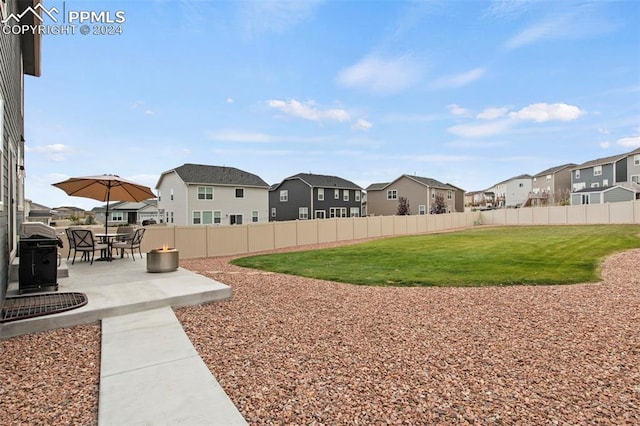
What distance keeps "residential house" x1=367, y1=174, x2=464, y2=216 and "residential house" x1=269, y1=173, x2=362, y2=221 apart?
14.7 feet

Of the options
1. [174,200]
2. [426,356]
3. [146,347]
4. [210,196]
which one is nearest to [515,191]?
[210,196]

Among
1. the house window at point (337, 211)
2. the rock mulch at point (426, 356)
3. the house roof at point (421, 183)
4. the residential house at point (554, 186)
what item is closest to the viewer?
the rock mulch at point (426, 356)

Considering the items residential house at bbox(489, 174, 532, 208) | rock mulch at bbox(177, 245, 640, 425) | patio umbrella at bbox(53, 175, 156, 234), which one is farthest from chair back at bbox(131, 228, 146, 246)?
residential house at bbox(489, 174, 532, 208)

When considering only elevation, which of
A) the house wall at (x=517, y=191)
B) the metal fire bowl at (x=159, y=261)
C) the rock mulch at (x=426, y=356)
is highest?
the house wall at (x=517, y=191)

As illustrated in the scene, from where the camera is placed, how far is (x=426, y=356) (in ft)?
12.0

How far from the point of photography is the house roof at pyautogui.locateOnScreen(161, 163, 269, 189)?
29.7m

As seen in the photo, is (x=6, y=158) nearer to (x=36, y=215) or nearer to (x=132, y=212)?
(x=36, y=215)

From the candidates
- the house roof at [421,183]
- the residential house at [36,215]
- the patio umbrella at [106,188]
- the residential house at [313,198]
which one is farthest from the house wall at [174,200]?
the house roof at [421,183]

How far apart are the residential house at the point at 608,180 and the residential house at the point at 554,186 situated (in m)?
2.96

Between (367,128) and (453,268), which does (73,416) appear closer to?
(453,268)

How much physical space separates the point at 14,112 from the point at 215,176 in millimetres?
24277

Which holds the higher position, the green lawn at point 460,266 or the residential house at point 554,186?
the residential house at point 554,186

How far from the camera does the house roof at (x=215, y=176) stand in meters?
29.7

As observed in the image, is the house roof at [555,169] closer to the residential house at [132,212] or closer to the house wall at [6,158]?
the residential house at [132,212]
